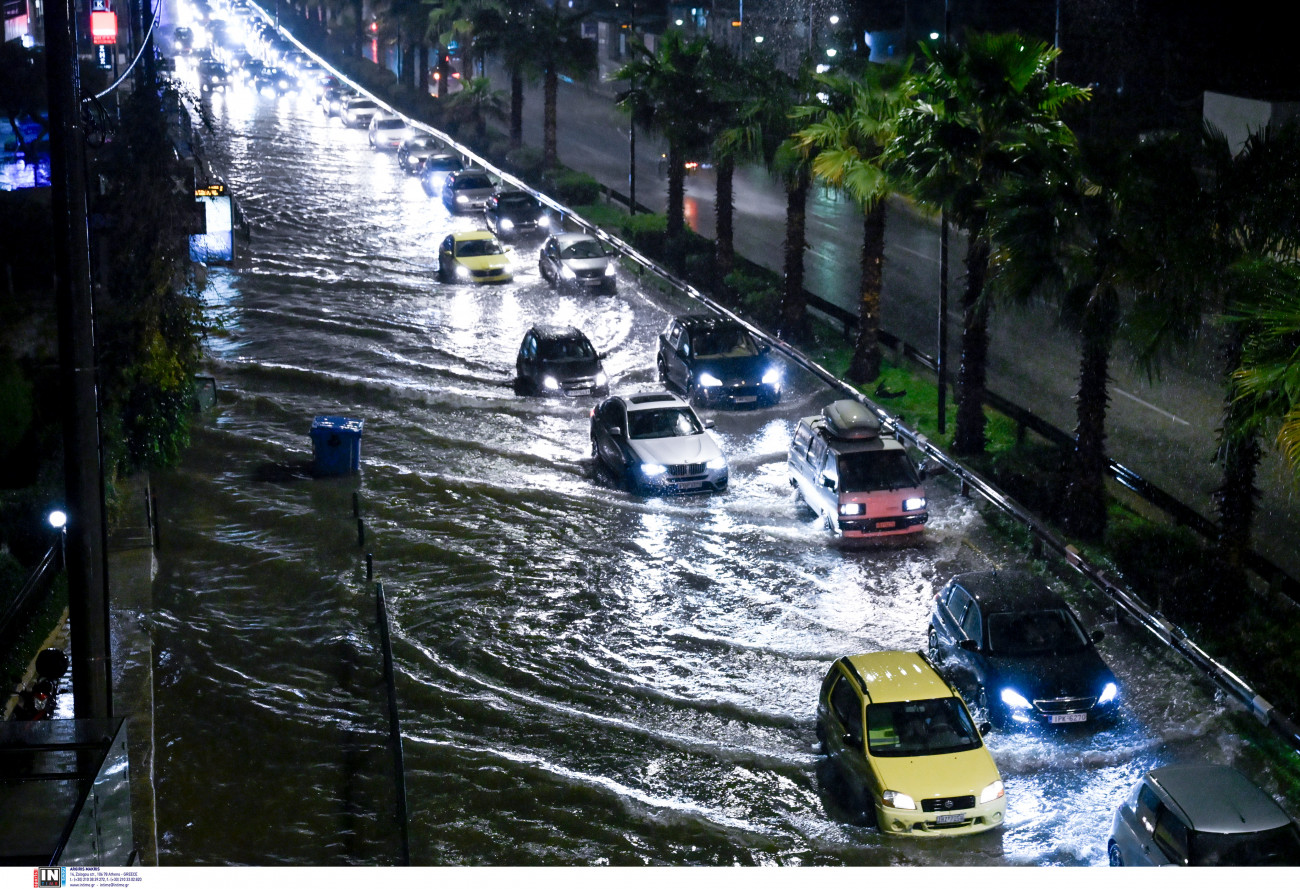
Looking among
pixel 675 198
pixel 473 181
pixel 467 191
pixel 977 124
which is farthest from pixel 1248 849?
pixel 473 181

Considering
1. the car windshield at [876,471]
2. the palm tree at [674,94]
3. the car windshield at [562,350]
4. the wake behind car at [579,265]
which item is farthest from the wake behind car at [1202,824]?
the wake behind car at [579,265]

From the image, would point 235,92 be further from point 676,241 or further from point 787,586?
point 787,586

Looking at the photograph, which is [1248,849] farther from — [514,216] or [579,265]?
[514,216]

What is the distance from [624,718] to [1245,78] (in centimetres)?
5162

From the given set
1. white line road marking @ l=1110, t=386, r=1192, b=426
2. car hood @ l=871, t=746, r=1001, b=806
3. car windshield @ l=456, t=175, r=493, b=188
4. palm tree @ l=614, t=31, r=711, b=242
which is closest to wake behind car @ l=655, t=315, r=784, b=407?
white line road marking @ l=1110, t=386, r=1192, b=426

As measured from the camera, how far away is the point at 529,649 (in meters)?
Answer: 18.0

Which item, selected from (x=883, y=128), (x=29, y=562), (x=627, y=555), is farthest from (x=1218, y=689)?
(x=29, y=562)

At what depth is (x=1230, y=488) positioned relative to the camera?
58.1ft

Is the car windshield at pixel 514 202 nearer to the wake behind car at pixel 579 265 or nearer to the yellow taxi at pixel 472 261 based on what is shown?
the yellow taxi at pixel 472 261

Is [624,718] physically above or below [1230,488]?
below

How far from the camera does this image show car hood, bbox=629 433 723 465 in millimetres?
23594

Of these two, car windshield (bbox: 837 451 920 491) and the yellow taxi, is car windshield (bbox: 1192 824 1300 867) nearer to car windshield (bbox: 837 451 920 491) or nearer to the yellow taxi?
car windshield (bbox: 837 451 920 491)

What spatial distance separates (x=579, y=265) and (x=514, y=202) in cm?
866

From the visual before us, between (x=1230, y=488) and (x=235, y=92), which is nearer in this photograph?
(x=1230, y=488)
